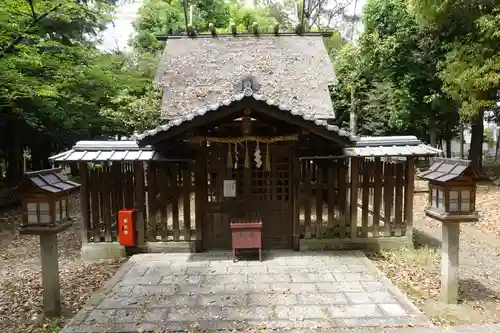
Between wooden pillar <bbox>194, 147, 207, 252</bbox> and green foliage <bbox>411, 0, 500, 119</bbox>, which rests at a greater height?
green foliage <bbox>411, 0, 500, 119</bbox>

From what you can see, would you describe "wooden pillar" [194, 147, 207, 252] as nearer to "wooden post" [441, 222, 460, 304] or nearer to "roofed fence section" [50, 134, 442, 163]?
"roofed fence section" [50, 134, 442, 163]

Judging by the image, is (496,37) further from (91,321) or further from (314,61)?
(91,321)

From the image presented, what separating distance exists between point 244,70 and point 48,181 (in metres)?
9.65

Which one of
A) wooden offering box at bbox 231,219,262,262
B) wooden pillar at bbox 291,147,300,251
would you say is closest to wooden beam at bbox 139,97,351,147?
wooden pillar at bbox 291,147,300,251

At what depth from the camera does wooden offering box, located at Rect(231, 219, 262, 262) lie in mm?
7957

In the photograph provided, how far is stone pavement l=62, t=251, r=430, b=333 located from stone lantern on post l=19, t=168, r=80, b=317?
578 mm

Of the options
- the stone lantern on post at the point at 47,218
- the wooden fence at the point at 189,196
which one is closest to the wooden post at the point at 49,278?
the stone lantern on post at the point at 47,218

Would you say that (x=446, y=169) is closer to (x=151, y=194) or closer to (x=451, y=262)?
(x=451, y=262)

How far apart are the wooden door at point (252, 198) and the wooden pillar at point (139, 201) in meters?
1.50

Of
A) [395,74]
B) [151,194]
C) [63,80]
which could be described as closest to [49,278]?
[151,194]

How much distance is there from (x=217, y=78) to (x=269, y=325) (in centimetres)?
1031

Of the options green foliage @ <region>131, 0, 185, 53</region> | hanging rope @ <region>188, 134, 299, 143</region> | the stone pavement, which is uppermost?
green foliage @ <region>131, 0, 185, 53</region>

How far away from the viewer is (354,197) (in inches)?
346

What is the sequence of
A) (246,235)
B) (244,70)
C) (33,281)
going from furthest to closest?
(244,70)
(246,235)
(33,281)
